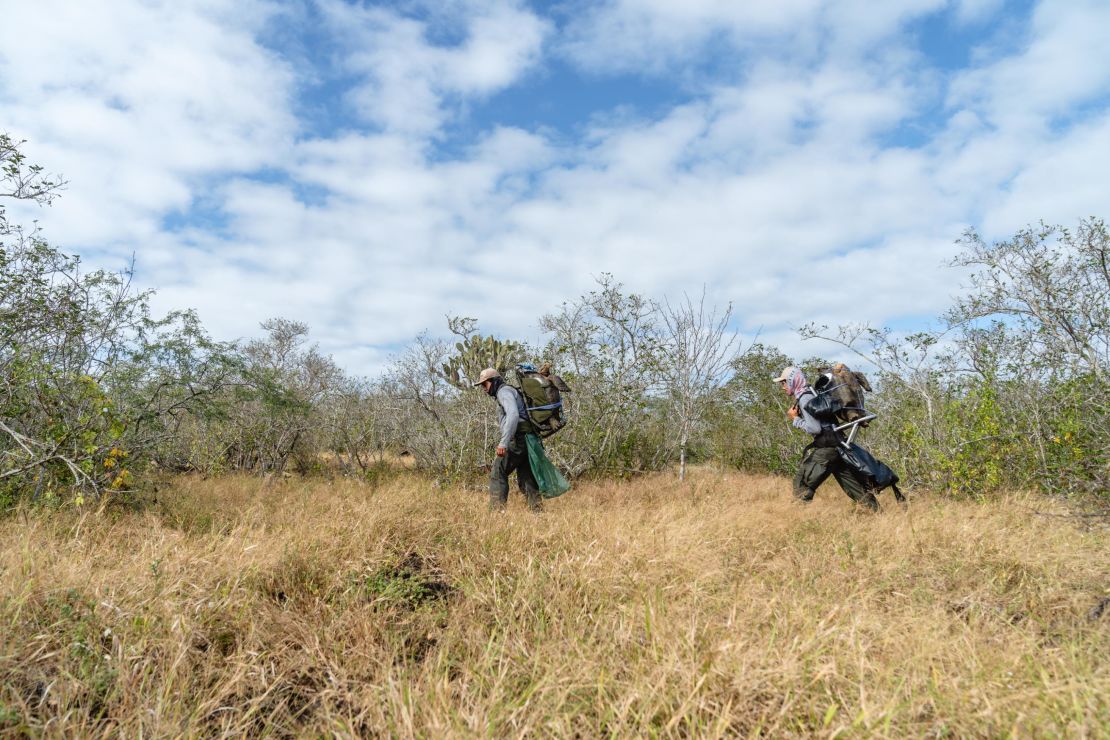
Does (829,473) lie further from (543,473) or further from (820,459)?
(543,473)

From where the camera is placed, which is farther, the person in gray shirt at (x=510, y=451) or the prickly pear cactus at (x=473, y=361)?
the prickly pear cactus at (x=473, y=361)

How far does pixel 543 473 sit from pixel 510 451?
41cm

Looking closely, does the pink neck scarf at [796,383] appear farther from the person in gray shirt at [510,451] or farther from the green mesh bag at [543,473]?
the person in gray shirt at [510,451]

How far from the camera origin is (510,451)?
5348mm

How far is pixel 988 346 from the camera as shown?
7.62m

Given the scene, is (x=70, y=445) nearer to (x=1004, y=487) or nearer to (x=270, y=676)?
(x=270, y=676)

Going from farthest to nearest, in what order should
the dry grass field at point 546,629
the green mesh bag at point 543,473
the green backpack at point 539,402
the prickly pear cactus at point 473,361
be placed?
the prickly pear cactus at point 473,361, the green backpack at point 539,402, the green mesh bag at point 543,473, the dry grass field at point 546,629

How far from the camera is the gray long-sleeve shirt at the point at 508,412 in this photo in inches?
208

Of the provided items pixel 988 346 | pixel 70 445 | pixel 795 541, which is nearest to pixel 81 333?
pixel 70 445

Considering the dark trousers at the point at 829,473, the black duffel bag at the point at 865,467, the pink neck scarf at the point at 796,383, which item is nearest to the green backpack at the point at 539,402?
the pink neck scarf at the point at 796,383

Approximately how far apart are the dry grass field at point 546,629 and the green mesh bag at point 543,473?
3.58 ft

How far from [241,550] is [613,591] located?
2.36 metres

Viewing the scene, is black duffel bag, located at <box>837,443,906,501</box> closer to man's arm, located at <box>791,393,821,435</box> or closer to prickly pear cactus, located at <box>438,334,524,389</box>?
man's arm, located at <box>791,393,821,435</box>

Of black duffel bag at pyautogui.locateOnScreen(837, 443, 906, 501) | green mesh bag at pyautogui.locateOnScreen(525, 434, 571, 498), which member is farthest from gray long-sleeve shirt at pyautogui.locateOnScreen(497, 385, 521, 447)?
black duffel bag at pyautogui.locateOnScreen(837, 443, 906, 501)
